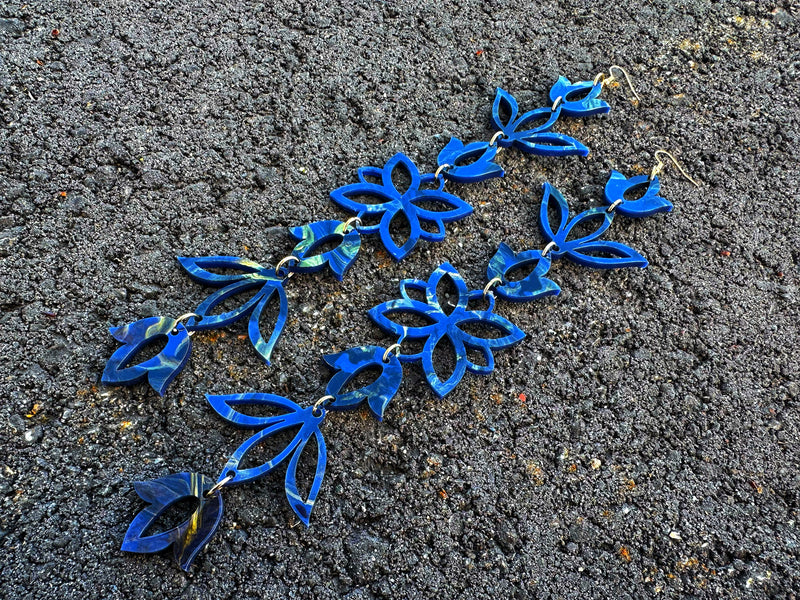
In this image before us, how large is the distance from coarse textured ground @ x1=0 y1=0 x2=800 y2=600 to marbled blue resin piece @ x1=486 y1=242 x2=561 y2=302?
56 mm

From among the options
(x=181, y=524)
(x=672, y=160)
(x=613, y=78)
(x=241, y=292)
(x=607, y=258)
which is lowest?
(x=181, y=524)

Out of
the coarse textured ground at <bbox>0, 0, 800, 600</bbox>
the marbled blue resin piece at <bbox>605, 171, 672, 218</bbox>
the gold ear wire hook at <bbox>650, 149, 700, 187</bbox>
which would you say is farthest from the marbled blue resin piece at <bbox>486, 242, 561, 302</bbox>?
the gold ear wire hook at <bbox>650, 149, 700, 187</bbox>

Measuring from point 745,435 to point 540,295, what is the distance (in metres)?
0.62

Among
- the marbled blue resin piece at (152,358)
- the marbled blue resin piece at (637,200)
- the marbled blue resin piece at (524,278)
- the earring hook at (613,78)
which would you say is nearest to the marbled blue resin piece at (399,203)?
the marbled blue resin piece at (524,278)

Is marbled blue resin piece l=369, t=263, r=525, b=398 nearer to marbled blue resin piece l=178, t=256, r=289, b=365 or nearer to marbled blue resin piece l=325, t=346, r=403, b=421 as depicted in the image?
marbled blue resin piece l=325, t=346, r=403, b=421

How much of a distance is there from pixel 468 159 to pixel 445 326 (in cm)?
63

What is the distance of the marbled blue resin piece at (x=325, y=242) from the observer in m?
1.79

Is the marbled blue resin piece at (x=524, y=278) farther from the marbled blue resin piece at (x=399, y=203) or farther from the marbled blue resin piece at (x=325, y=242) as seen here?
the marbled blue resin piece at (x=325, y=242)

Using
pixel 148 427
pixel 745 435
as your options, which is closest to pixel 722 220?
pixel 745 435

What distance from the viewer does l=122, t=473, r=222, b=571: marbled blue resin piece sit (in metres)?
1.39

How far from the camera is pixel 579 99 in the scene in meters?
2.31

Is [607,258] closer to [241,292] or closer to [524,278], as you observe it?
[524,278]

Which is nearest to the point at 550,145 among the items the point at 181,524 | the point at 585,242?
the point at 585,242

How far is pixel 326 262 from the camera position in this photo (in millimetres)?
1803
